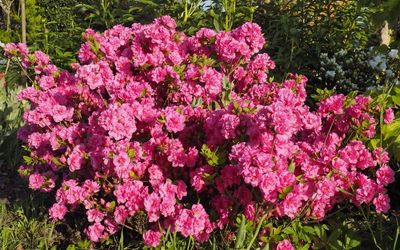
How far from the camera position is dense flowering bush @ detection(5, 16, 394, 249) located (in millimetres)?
2615

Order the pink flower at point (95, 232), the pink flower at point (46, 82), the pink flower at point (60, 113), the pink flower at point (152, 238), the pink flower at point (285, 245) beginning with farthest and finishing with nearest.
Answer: the pink flower at point (46, 82)
the pink flower at point (60, 113)
the pink flower at point (95, 232)
the pink flower at point (152, 238)
the pink flower at point (285, 245)

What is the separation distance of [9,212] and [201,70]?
62.1 inches

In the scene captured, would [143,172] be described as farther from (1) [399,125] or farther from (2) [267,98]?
(1) [399,125]

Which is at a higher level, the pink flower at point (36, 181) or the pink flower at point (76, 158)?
the pink flower at point (76, 158)

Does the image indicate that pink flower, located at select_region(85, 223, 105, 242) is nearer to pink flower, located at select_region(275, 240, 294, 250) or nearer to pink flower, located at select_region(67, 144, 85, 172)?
pink flower, located at select_region(67, 144, 85, 172)

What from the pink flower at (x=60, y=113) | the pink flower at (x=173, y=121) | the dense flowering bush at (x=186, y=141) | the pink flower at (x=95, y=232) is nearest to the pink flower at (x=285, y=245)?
the dense flowering bush at (x=186, y=141)

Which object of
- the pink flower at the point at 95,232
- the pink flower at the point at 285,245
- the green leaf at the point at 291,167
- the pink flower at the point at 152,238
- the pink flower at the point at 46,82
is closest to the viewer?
the green leaf at the point at 291,167

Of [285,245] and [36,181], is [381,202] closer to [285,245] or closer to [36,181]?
[285,245]

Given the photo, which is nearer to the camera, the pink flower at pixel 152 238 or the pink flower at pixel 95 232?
the pink flower at pixel 152 238

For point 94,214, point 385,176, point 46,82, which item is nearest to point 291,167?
point 385,176

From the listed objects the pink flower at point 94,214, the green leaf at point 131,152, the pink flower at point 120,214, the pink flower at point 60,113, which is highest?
the green leaf at point 131,152

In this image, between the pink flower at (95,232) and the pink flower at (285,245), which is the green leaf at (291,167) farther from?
the pink flower at (95,232)

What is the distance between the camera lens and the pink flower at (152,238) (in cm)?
283

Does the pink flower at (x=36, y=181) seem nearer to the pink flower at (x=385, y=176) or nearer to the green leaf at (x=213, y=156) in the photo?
the green leaf at (x=213, y=156)
